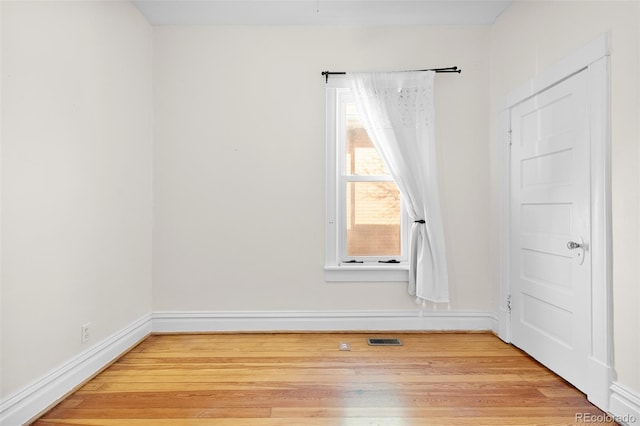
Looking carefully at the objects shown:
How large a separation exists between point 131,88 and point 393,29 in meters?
Answer: 2.29

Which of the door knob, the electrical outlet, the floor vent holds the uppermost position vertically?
the door knob

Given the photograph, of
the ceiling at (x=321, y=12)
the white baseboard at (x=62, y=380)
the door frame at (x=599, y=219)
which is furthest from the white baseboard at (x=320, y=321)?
the ceiling at (x=321, y=12)

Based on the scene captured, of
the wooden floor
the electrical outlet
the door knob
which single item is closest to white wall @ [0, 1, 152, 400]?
the electrical outlet

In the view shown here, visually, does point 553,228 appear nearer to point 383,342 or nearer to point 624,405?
point 624,405

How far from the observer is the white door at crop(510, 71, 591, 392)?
203cm

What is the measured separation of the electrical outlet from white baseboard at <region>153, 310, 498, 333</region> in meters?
0.80

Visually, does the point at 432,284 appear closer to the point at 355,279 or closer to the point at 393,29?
the point at 355,279

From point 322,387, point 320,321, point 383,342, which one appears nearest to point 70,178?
point 322,387

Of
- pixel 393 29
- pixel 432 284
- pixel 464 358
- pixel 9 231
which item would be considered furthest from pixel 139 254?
pixel 393 29

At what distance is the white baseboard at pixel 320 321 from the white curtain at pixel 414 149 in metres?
0.25

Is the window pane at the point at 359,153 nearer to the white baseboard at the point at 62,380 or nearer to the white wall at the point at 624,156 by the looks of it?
the white wall at the point at 624,156

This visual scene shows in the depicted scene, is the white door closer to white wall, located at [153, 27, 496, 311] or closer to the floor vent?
white wall, located at [153, 27, 496, 311]

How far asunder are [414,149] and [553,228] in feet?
3.95

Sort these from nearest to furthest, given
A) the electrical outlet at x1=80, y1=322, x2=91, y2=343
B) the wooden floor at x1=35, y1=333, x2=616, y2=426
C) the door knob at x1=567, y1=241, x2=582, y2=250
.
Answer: the wooden floor at x1=35, y1=333, x2=616, y2=426, the door knob at x1=567, y1=241, x2=582, y2=250, the electrical outlet at x1=80, y1=322, x2=91, y2=343
